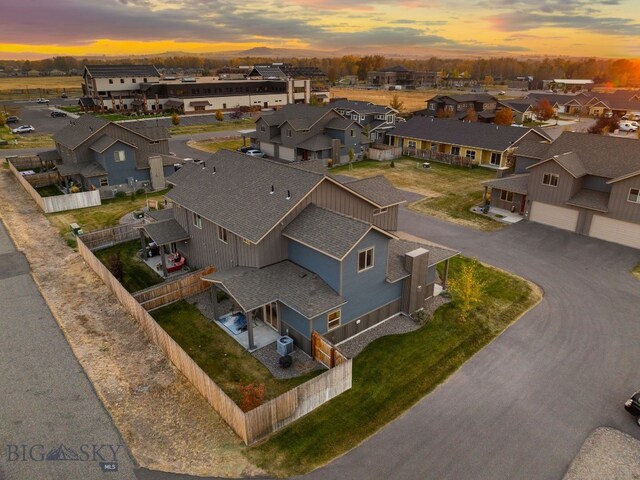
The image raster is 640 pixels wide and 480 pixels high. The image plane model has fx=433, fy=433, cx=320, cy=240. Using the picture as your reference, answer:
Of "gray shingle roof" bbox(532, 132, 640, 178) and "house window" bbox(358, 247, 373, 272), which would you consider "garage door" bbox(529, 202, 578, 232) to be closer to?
"gray shingle roof" bbox(532, 132, 640, 178)

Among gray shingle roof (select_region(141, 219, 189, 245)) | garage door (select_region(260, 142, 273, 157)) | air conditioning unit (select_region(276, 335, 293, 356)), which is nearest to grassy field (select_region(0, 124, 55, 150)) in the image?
garage door (select_region(260, 142, 273, 157))

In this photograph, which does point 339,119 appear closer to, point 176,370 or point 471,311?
point 471,311

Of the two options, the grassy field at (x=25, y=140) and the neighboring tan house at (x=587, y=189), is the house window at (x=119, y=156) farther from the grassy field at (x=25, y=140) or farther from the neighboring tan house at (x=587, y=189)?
the neighboring tan house at (x=587, y=189)

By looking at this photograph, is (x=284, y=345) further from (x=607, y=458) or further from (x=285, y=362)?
(x=607, y=458)

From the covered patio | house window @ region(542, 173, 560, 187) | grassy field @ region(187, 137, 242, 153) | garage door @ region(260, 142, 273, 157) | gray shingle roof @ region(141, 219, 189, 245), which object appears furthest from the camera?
grassy field @ region(187, 137, 242, 153)

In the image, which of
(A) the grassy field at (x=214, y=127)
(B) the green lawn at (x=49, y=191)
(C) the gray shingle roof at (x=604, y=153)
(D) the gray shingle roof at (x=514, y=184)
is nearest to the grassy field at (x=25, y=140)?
(A) the grassy field at (x=214, y=127)

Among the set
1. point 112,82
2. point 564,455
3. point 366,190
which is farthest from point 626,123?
point 112,82
